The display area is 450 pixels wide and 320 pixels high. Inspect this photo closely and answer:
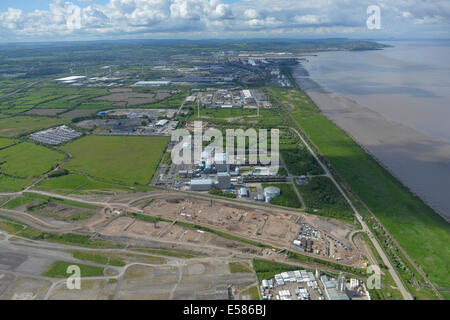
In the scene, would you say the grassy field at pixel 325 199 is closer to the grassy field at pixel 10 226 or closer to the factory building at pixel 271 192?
the factory building at pixel 271 192

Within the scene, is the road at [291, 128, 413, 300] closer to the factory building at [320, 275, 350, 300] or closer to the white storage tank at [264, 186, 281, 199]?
the factory building at [320, 275, 350, 300]

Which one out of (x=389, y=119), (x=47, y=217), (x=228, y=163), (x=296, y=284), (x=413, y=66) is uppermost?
(x=413, y=66)

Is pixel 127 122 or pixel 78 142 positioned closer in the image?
pixel 78 142

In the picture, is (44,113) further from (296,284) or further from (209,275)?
(296,284)

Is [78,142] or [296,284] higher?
[78,142]

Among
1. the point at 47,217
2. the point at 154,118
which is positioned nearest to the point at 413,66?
the point at 154,118

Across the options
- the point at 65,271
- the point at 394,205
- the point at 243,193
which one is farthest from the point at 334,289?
the point at 65,271
